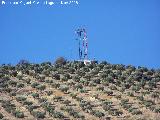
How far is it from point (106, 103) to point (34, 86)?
11687 mm

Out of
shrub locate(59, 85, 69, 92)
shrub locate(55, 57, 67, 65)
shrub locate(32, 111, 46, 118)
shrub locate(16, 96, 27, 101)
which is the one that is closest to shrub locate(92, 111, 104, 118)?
shrub locate(32, 111, 46, 118)

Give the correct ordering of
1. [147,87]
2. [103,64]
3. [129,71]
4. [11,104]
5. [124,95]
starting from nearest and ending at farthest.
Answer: [11,104] → [124,95] → [147,87] → [129,71] → [103,64]

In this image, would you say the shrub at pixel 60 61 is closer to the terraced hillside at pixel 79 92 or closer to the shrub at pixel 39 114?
the terraced hillside at pixel 79 92

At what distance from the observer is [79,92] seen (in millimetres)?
53875

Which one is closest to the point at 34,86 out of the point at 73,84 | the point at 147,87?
the point at 73,84

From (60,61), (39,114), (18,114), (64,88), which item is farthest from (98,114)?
(60,61)

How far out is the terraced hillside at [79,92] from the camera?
45.5 meters

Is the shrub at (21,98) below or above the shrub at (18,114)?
above

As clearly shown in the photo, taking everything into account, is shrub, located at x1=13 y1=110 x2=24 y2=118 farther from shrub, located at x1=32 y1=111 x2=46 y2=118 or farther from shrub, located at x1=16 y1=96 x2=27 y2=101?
shrub, located at x1=16 y1=96 x2=27 y2=101

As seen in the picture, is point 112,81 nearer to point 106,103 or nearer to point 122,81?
point 122,81

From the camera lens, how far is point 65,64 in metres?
73.9

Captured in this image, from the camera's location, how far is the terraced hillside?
149 ft

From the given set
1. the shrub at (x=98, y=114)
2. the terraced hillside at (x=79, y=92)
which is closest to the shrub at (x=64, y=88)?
the terraced hillside at (x=79, y=92)

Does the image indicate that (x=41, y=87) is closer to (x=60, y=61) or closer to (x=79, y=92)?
(x=79, y=92)
